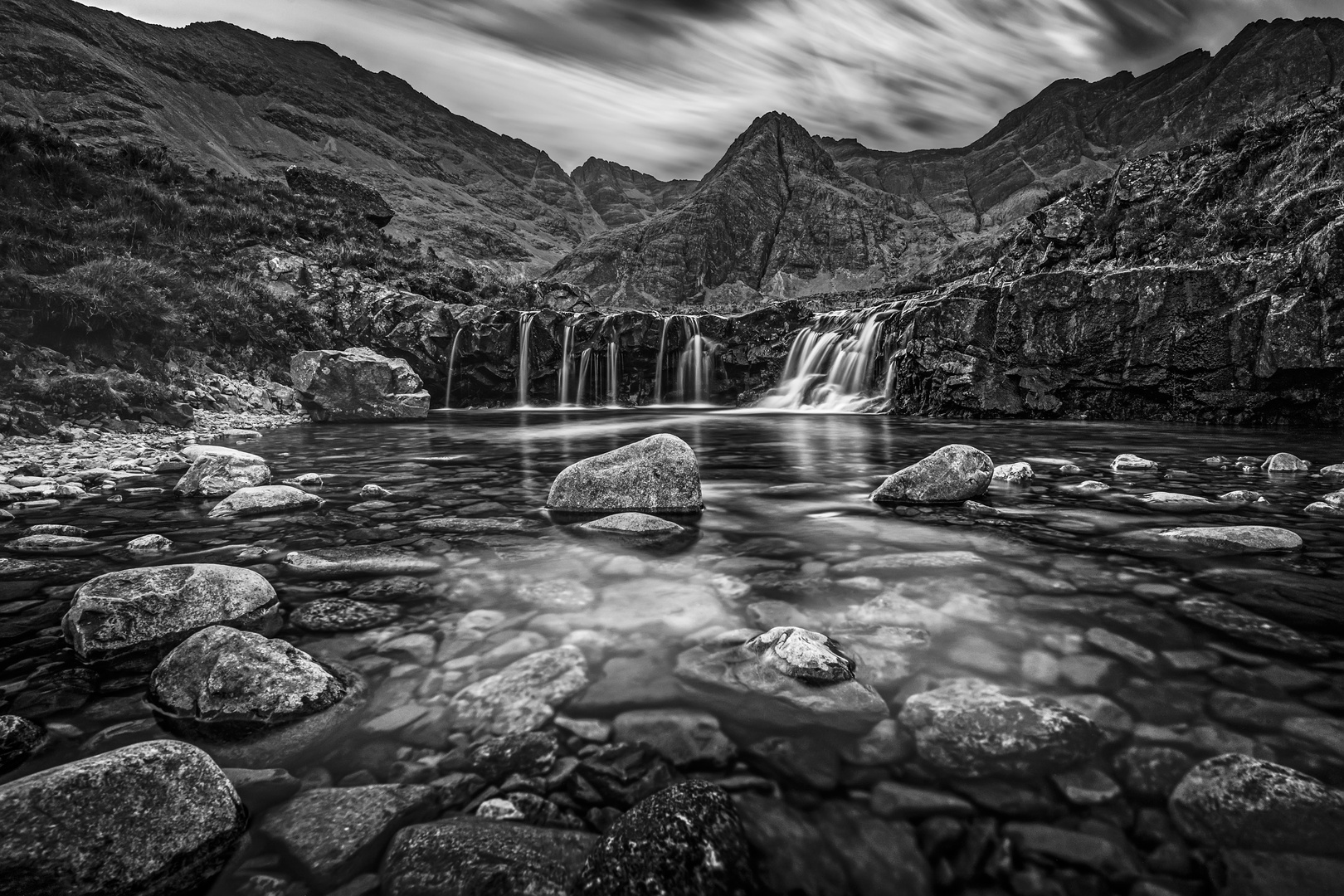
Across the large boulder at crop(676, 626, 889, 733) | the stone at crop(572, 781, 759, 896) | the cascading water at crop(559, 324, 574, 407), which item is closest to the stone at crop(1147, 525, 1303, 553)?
the large boulder at crop(676, 626, 889, 733)

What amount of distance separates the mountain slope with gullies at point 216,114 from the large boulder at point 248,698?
90613 mm

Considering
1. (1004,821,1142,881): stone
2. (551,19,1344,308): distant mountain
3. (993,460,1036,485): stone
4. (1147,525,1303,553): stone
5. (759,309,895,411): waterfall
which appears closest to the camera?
(1004,821,1142,881): stone

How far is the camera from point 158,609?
2543 millimetres

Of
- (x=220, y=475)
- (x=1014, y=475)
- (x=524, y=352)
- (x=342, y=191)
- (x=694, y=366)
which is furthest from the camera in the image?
(x=342, y=191)

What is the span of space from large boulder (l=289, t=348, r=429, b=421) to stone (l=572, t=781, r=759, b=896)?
760 inches

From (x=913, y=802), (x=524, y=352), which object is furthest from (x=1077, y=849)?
(x=524, y=352)

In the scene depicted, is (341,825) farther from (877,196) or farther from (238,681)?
(877,196)

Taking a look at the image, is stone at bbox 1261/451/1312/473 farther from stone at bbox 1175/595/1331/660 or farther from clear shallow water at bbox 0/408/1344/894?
stone at bbox 1175/595/1331/660

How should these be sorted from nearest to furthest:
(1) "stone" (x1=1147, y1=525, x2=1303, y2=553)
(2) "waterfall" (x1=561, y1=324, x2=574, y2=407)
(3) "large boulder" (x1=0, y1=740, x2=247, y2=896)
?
(3) "large boulder" (x1=0, y1=740, x2=247, y2=896) < (1) "stone" (x1=1147, y1=525, x2=1303, y2=553) < (2) "waterfall" (x1=561, y1=324, x2=574, y2=407)

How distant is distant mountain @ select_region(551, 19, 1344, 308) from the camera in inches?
5202

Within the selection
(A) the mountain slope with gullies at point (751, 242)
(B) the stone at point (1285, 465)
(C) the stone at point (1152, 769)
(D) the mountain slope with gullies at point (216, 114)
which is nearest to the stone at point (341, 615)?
(C) the stone at point (1152, 769)

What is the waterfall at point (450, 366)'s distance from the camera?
25438 mm

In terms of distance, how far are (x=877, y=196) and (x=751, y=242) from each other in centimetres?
4253

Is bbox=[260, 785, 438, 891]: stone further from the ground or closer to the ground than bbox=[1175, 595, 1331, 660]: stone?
closer to the ground
